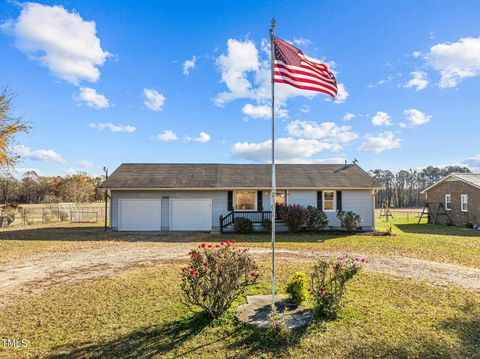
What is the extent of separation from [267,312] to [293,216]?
11.3 metres

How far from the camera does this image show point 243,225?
16172 millimetres

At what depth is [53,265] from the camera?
350 inches

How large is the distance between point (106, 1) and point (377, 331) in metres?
11.0

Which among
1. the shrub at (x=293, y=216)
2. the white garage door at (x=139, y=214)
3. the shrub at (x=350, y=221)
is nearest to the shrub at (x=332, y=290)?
the shrub at (x=293, y=216)

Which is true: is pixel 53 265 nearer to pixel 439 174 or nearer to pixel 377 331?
pixel 377 331

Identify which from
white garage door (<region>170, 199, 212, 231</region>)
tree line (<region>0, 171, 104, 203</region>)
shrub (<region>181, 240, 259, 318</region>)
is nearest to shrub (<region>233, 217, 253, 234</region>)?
white garage door (<region>170, 199, 212, 231</region>)

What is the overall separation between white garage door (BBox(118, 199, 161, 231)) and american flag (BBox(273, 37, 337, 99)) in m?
13.2

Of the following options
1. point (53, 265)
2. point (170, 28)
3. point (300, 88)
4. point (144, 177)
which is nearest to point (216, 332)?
point (300, 88)

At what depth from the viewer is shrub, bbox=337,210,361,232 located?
16.3 metres

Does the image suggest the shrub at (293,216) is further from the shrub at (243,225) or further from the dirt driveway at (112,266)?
the dirt driveway at (112,266)

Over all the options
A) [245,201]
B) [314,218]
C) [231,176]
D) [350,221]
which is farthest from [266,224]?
[350,221]

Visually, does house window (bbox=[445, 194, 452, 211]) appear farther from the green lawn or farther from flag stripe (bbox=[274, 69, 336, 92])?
flag stripe (bbox=[274, 69, 336, 92])

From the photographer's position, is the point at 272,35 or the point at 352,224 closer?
the point at 272,35

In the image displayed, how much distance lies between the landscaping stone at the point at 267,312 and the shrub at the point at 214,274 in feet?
1.49
